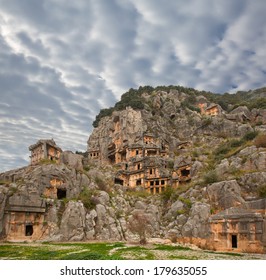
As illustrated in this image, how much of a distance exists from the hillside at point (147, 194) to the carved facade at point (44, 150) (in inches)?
34.0

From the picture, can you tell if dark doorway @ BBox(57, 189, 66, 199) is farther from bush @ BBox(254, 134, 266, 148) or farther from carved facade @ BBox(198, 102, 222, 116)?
carved facade @ BBox(198, 102, 222, 116)

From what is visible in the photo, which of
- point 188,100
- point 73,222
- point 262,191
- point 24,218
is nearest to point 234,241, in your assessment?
point 262,191

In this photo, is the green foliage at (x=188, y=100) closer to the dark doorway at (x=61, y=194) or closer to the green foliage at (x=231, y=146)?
the green foliage at (x=231, y=146)

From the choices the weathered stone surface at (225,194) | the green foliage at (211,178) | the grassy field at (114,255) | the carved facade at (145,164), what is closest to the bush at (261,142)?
the green foliage at (211,178)

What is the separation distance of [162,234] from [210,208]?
29.2 feet

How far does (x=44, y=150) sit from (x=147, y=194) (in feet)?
71.5

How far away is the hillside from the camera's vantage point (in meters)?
30.0

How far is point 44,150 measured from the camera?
55750 millimetres

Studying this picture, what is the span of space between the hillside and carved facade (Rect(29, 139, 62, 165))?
0.86 meters

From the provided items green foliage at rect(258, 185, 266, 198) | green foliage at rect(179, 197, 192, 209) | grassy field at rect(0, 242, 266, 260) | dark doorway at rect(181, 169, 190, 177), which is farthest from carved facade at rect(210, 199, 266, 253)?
dark doorway at rect(181, 169, 190, 177)

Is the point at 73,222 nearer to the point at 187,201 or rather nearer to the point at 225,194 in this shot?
the point at 187,201

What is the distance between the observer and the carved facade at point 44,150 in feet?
184
